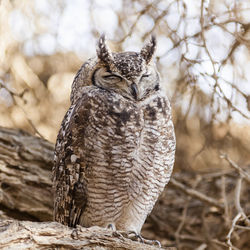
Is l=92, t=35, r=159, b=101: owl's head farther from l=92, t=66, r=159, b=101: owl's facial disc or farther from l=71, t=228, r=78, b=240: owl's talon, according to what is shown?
l=71, t=228, r=78, b=240: owl's talon

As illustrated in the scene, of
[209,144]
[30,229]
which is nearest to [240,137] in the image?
[209,144]

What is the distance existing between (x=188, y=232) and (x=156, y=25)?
1.56 m

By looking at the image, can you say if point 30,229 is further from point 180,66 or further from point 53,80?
point 53,80

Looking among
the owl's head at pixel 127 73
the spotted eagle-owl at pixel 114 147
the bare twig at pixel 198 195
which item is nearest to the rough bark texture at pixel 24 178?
the spotted eagle-owl at pixel 114 147

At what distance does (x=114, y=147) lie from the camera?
1.95 metres

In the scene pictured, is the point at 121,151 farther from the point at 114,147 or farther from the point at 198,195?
the point at 198,195

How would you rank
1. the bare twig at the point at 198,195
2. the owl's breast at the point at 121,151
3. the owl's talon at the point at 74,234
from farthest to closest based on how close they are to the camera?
the bare twig at the point at 198,195, the owl's breast at the point at 121,151, the owl's talon at the point at 74,234

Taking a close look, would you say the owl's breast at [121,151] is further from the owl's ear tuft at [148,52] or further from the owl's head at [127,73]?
the owl's ear tuft at [148,52]

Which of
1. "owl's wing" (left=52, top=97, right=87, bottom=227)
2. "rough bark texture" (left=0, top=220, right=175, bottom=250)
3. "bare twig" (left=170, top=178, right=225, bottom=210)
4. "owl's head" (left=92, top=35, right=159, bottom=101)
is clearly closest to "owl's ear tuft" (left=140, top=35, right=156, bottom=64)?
"owl's head" (left=92, top=35, right=159, bottom=101)

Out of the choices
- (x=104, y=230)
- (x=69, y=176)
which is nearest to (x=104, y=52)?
(x=69, y=176)

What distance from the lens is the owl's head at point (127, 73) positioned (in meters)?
2.05

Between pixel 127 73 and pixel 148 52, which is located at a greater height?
pixel 148 52

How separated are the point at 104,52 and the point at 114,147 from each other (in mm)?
494

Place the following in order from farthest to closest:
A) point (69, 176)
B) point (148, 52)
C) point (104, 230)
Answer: point (148, 52)
point (69, 176)
point (104, 230)
